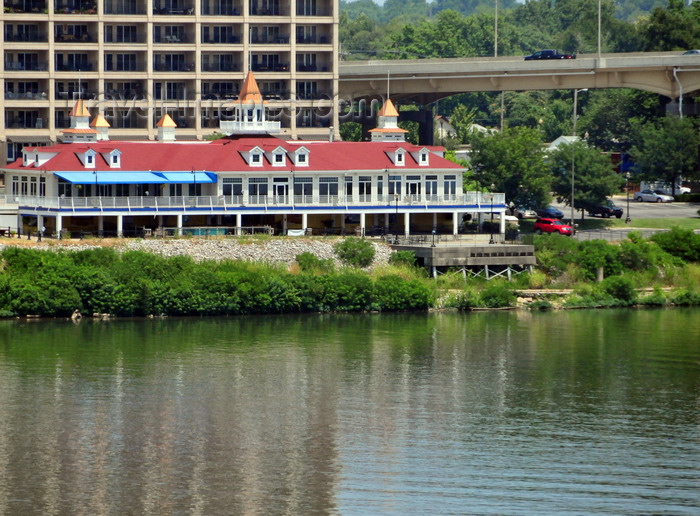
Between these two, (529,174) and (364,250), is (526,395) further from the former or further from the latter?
(529,174)

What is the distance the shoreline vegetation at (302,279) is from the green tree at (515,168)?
49.1ft

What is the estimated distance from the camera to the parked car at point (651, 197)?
137 m

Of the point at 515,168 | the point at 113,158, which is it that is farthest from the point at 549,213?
the point at 113,158

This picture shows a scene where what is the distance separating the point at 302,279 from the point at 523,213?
114 ft

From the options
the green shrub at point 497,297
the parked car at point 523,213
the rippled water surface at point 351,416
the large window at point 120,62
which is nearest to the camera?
the rippled water surface at point 351,416

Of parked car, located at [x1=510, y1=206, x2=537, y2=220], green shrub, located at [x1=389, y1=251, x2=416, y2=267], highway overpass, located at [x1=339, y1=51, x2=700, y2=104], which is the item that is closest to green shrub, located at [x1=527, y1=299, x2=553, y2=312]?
green shrub, located at [x1=389, y1=251, x2=416, y2=267]

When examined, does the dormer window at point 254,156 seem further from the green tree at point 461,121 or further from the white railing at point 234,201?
the green tree at point 461,121

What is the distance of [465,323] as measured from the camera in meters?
90.4

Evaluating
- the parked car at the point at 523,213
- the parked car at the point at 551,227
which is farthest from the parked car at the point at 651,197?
the parked car at the point at 551,227

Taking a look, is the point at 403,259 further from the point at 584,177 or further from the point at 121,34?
the point at 121,34

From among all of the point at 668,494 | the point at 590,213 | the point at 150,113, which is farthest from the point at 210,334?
the point at 150,113

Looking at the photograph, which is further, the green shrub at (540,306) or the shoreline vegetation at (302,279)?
the green shrub at (540,306)

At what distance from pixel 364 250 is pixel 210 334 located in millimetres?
16138

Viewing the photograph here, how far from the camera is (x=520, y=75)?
14700cm
